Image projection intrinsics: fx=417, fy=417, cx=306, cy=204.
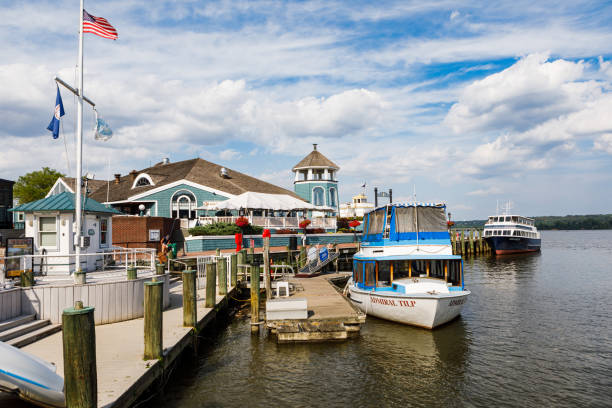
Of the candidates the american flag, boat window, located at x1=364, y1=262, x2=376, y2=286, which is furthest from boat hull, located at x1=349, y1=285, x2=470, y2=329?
the american flag

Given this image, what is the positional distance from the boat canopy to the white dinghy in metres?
12.9

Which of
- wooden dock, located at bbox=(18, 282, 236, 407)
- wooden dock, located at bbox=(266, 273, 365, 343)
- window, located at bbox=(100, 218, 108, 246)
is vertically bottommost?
wooden dock, located at bbox=(266, 273, 365, 343)

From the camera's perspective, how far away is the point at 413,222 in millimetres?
16969

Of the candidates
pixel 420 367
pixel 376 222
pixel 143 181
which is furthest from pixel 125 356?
pixel 143 181

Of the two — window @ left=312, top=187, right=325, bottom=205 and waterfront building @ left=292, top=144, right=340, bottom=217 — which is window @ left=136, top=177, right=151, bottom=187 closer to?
waterfront building @ left=292, top=144, right=340, bottom=217

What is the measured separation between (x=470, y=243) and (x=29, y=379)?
5842 centimetres


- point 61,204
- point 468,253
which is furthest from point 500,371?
point 468,253

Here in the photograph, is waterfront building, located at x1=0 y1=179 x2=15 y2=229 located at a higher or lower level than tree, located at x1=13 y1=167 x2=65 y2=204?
lower

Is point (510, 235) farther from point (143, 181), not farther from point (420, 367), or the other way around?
point (420, 367)

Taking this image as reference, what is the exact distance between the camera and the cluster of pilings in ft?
184

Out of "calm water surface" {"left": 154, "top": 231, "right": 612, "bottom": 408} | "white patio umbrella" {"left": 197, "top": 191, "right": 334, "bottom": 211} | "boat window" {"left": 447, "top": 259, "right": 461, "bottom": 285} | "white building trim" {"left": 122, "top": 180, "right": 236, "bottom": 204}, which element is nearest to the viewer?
"calm water surface" {"left": 154, "top": 231, "right": 612, "bottom": 408}

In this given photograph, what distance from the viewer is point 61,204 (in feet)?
51.0

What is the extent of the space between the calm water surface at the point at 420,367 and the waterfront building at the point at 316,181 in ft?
98.0

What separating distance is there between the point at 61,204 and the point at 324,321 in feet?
34.8
